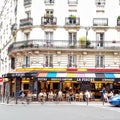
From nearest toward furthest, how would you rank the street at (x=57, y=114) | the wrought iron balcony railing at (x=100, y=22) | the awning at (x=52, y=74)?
the street at (x=57, y=114), the awning at (x=52, y=74), the wrought iron balcony railing at (x=100, y=22)

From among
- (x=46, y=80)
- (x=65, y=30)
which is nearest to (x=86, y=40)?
(x=65, y=30)

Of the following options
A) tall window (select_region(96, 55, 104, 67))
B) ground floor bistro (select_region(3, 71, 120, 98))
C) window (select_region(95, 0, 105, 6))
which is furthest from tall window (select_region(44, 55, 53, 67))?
window (select_region(95, 0, 105, 6))

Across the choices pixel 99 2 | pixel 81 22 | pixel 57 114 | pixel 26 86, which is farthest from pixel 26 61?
pixel 57 114

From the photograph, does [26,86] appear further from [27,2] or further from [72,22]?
[27,2]

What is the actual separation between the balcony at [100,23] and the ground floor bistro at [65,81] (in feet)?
17.5

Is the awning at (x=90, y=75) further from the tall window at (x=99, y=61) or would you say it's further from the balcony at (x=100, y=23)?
the balcony at (x=100, y=23)

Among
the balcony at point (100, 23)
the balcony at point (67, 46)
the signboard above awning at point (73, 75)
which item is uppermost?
the balcony at point (100, 23)

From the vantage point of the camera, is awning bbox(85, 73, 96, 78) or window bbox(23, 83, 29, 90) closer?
awning bbox(85, 73, 96, 78)

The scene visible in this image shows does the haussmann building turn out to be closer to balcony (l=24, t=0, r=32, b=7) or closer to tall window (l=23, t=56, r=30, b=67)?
tall window (l=23, t=56, r=30, b=67)

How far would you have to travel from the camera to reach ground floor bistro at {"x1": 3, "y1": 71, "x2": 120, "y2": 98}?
4366cm

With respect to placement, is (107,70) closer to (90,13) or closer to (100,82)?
(100,82)

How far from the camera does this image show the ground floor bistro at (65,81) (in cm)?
4366

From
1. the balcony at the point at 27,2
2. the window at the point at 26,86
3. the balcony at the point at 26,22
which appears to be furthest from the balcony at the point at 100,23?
the window at the point at 26,86

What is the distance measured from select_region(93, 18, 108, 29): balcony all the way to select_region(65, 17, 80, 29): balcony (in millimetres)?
1813
